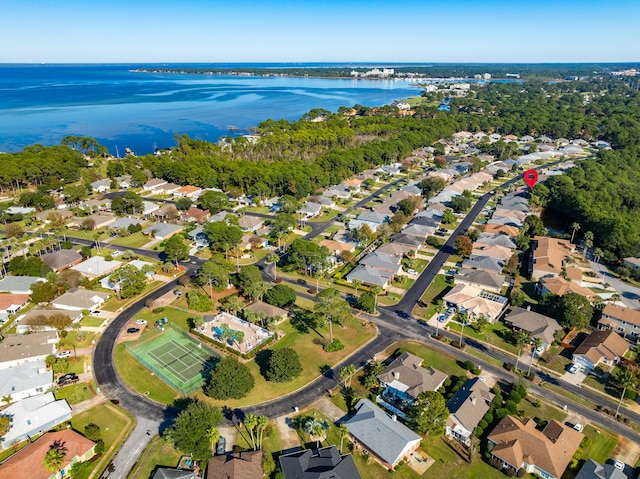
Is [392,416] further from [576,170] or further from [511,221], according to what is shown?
[576,170]

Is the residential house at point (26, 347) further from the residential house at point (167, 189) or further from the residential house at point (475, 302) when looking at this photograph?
the residential house at point (167, 189)

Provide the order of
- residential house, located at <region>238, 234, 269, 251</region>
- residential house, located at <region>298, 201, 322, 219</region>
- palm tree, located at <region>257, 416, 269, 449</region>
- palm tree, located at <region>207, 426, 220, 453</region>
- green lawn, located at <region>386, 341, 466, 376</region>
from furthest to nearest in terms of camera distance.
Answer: residential house, located at <region>298, 201, 322, 219</region>, residential house, located at <region>238, 234, 269, 251</region>, green lawn, located at <region>386, 341, 466, 376</region>, palm tree, located at <region>257, 416, 269, 449</region>, palm tree, located at <region>207, 426, 220, 453</region>

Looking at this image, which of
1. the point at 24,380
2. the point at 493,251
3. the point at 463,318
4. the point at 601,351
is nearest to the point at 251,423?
the point at 24,380

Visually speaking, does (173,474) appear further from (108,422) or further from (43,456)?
(43,456)

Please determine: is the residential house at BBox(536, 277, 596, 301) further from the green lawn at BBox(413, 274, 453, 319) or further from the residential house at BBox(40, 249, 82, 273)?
the residential house at BBox(40, 249, 82, 273)

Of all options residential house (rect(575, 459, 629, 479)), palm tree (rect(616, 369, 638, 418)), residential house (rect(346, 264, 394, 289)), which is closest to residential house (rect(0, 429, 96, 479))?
residential house (rect(346, 264, 394, 289))

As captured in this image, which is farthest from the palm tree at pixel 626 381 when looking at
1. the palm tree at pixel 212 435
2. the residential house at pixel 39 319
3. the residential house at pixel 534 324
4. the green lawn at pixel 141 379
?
the residential house at pixel 39 319
